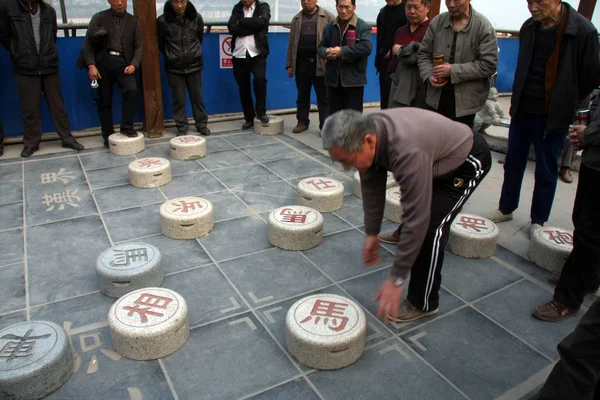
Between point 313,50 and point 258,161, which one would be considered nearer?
point 258,161

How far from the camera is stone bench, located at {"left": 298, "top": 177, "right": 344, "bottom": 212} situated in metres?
4.83

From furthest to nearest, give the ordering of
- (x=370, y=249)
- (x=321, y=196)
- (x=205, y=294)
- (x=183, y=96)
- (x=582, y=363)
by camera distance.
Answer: (x=183, y=96) < (x=321, y=196) < (x=205, y=294) < (x=370, y=249) < (x=582, y=363)

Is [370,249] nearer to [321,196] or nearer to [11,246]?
[321,196]

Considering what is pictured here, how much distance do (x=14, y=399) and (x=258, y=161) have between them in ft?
14.1

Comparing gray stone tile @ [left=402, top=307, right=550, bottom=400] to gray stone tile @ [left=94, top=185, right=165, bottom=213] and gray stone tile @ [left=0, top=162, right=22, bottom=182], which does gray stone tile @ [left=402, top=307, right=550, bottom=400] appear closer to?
gray stone tile @ [left=94, top=185, right=165, bottom=213]

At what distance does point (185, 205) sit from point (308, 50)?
356cm

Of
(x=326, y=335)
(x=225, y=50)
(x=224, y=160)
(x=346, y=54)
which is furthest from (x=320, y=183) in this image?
(x=225, y=50)

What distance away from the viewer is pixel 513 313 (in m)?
3.41

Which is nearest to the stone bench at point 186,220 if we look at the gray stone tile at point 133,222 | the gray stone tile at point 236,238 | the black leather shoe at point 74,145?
the gray stone tile at point 236,238

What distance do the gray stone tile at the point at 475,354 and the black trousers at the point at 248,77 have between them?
5.10 metres

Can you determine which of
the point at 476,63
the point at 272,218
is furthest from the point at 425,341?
the point at 476,63

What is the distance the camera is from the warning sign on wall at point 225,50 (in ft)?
26.6

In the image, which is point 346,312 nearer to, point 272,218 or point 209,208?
point 272,218

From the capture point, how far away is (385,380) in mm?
2775
